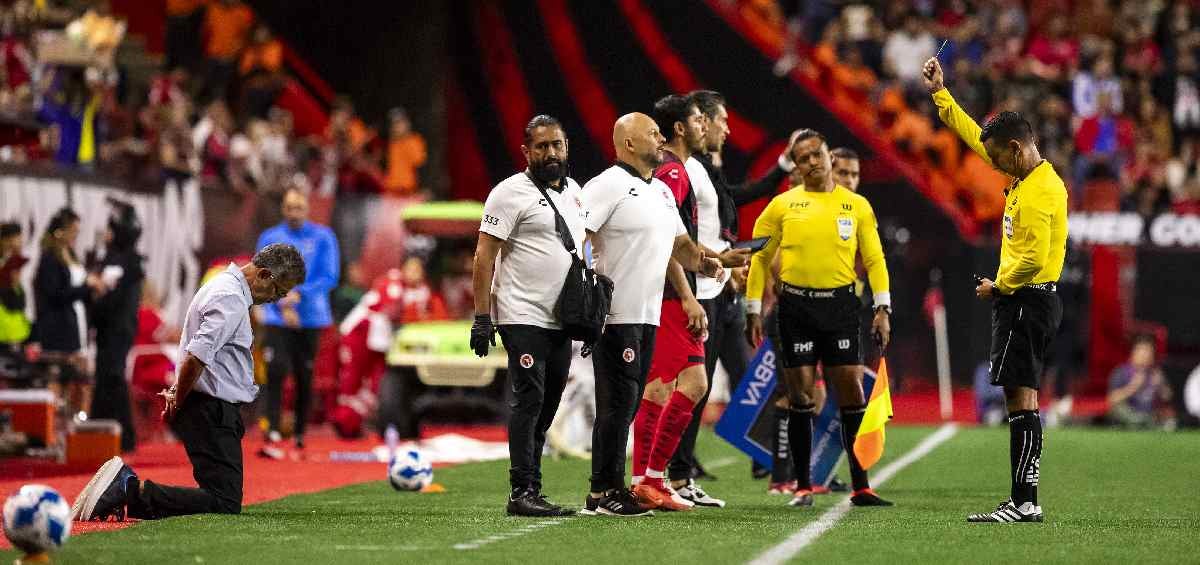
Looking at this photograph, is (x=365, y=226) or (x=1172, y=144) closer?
(x=365, y=226)

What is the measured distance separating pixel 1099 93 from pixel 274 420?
16.1m

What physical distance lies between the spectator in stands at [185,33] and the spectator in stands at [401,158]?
2.89m

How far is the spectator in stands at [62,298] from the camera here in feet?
49.8

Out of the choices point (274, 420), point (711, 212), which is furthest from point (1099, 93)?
point (711, 212)

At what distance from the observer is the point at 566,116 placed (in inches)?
1030

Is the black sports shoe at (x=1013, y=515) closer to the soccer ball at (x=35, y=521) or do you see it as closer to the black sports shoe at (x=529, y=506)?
the black sports shoe at (x=529, y=506)

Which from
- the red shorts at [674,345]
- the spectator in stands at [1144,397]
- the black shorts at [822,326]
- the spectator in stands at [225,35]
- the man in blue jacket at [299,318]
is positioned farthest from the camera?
the spectator in stands at [225,35]

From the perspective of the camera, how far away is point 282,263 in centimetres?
969

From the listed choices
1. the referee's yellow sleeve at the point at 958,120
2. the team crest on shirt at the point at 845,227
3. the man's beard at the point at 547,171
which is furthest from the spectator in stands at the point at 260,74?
the referee's yellow sleeve at the point at 958,120

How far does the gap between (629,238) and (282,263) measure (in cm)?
178

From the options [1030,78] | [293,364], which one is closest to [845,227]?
[293,364]

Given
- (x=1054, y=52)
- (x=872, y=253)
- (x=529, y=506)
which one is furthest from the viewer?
(x=1054, y=52)

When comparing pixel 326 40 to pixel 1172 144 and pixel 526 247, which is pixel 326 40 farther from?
pixel 526 247

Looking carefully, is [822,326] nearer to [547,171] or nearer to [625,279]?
[625,279]
